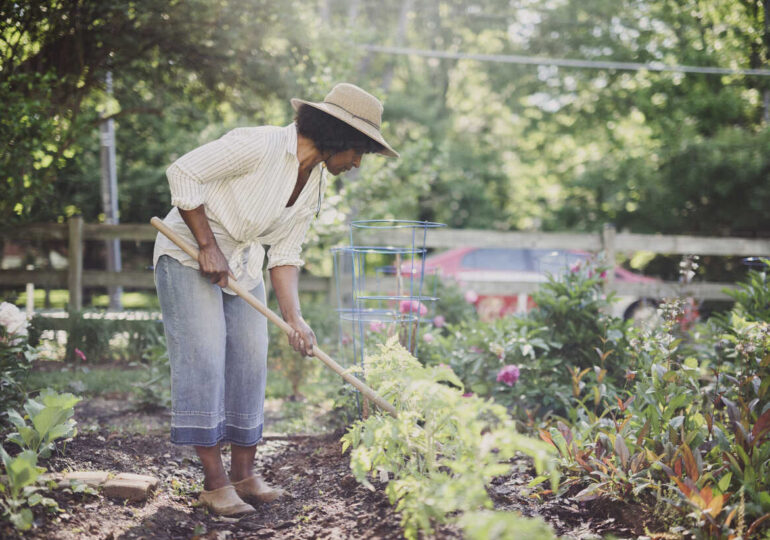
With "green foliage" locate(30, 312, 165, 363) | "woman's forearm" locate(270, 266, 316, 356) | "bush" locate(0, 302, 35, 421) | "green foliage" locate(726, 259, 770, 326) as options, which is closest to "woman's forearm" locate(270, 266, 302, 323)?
"woman's forearm" locate(270, 266, 316, 356)

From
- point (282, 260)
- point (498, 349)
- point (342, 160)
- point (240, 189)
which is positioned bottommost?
point (498, 349)

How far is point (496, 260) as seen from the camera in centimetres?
841

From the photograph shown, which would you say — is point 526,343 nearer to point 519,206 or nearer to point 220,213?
point 220,213

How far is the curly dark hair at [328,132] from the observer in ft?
8.16

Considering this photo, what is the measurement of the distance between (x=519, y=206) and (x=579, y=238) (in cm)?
1050

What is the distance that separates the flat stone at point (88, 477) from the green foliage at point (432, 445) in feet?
3.18

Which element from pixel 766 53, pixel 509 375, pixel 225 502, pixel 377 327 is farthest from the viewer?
pixel 766 53

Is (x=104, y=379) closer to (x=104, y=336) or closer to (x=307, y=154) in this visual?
(x=104, y=336)

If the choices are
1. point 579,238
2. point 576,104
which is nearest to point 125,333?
point 579,238

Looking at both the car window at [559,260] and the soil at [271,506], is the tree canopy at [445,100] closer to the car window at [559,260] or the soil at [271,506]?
the car window at [559,260]

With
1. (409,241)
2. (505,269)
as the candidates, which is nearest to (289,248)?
(409,241)

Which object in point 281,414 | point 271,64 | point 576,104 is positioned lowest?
point 281,414

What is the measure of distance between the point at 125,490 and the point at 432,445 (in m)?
1.22

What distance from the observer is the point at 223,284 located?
96.3 inches
